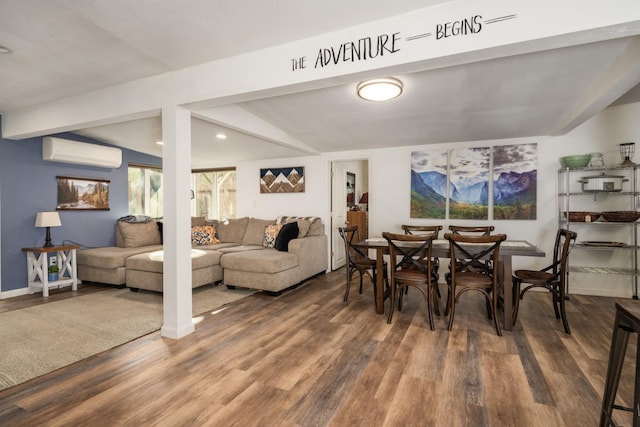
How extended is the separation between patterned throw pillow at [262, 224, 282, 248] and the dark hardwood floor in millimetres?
1980

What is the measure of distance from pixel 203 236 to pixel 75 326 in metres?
2.51

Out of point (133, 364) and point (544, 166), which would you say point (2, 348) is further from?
point (544, 166)

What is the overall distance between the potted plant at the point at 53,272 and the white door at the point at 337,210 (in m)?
4.00

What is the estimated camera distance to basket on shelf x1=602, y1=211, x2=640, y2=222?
361cm

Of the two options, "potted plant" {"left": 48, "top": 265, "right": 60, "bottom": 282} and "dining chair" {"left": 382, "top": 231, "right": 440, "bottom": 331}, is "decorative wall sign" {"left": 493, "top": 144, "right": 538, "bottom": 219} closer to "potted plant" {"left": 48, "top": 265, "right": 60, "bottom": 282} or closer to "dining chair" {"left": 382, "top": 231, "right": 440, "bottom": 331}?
"dining chair" {"left": 382, "top": 231, "right": 440, "bottom": 331}

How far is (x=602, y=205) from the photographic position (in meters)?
4.04

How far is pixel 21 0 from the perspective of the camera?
1816 mm

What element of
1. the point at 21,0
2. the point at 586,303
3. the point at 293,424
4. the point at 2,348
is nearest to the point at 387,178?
the point at 586,303

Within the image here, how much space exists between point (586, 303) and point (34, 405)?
5.08 meters

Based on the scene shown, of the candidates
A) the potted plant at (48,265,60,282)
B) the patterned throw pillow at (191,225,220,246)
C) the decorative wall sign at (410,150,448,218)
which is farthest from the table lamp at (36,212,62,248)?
the decorative wall sign at (410,150,448,218)

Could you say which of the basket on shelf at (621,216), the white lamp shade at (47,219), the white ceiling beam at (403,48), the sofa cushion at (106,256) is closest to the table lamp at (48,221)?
the white lamp shade at (47,219)

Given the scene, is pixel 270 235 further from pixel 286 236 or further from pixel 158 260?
pixel 158 260

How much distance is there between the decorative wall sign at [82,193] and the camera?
15.2 ft

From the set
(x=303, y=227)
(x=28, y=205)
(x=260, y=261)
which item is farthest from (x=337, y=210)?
(x=28, y=205)
